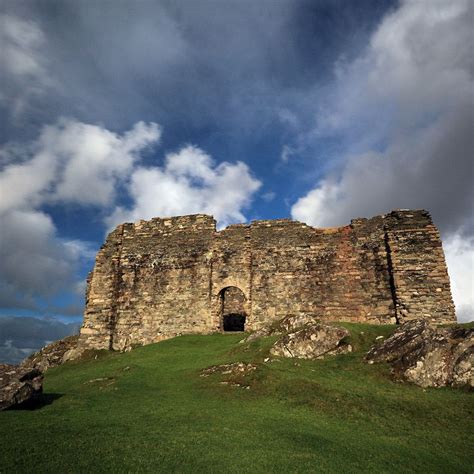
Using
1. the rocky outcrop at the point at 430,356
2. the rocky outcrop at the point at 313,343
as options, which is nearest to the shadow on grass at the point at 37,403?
the rocky outcrop at the point at 313,343

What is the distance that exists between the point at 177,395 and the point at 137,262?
16.8 metres

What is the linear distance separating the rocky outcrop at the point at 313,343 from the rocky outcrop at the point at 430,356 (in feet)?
5.10

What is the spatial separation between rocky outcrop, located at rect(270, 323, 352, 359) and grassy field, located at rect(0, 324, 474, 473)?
0.70 meters

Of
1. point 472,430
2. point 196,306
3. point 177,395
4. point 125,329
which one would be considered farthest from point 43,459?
point 125,329

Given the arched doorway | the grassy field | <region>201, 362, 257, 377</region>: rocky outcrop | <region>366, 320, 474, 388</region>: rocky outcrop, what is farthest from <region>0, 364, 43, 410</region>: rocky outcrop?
the arched doorway

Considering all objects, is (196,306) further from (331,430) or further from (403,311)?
(331,430)

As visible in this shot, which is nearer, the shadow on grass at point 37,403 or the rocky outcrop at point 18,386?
the rocky outcrop at point 18,386

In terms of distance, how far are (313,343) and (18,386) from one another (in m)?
11.2

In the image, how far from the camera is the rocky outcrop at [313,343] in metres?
15.3

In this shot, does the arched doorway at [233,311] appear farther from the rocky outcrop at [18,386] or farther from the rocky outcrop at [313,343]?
the rocky outcrop at [18,386]

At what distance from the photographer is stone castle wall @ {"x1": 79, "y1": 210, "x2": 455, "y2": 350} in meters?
21.3

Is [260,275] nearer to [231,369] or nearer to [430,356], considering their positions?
[231,369]

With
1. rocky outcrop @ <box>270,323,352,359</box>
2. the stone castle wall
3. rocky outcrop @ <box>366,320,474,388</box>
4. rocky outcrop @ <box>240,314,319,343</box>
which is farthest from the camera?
the stone castle wall

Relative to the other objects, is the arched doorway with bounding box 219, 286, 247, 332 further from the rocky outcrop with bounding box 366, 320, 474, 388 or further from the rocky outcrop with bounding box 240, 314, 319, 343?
the rocky outcrop with bounding box 366, 320, 474, 388
